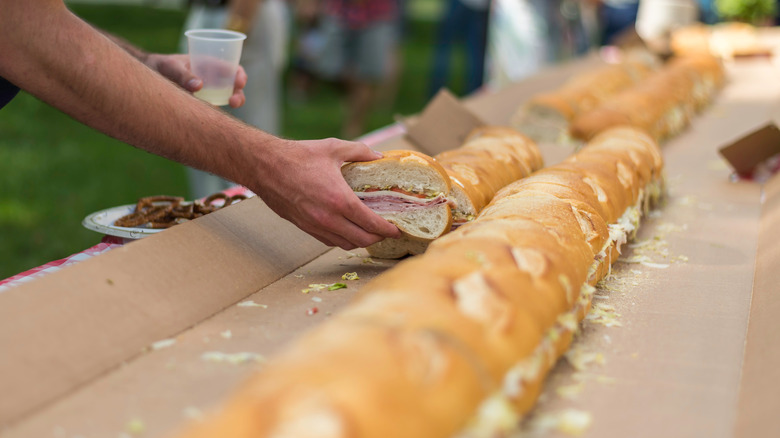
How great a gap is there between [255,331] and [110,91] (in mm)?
856

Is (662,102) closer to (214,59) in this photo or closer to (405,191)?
(405,191)

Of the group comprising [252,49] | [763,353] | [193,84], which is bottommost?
[763,353]

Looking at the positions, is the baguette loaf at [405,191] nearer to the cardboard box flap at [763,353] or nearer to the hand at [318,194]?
the hand at [318,194]

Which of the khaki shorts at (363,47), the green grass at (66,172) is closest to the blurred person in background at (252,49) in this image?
the green grass at (66,172)

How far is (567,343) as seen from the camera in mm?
2148

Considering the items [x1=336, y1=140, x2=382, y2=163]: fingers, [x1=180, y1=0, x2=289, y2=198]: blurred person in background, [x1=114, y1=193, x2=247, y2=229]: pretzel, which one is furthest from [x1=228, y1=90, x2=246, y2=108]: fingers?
[x1=180, y1=0, x2=289, y2=198]: blurred person in background

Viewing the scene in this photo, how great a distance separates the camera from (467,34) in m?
8.85

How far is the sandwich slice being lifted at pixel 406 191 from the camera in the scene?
273 centimetres

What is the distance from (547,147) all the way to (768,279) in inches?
65.6

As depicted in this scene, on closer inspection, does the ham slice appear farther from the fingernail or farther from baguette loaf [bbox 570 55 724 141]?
baguette loaf [bbox 570 55 724 141]

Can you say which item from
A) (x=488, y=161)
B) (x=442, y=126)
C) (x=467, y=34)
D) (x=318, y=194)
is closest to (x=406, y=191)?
(x=318, y=194)

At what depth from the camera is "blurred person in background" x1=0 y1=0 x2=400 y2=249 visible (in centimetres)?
230

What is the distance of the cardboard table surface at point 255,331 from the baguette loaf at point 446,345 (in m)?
0.21

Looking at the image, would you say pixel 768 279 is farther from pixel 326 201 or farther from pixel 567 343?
Result: pixel 326 201
